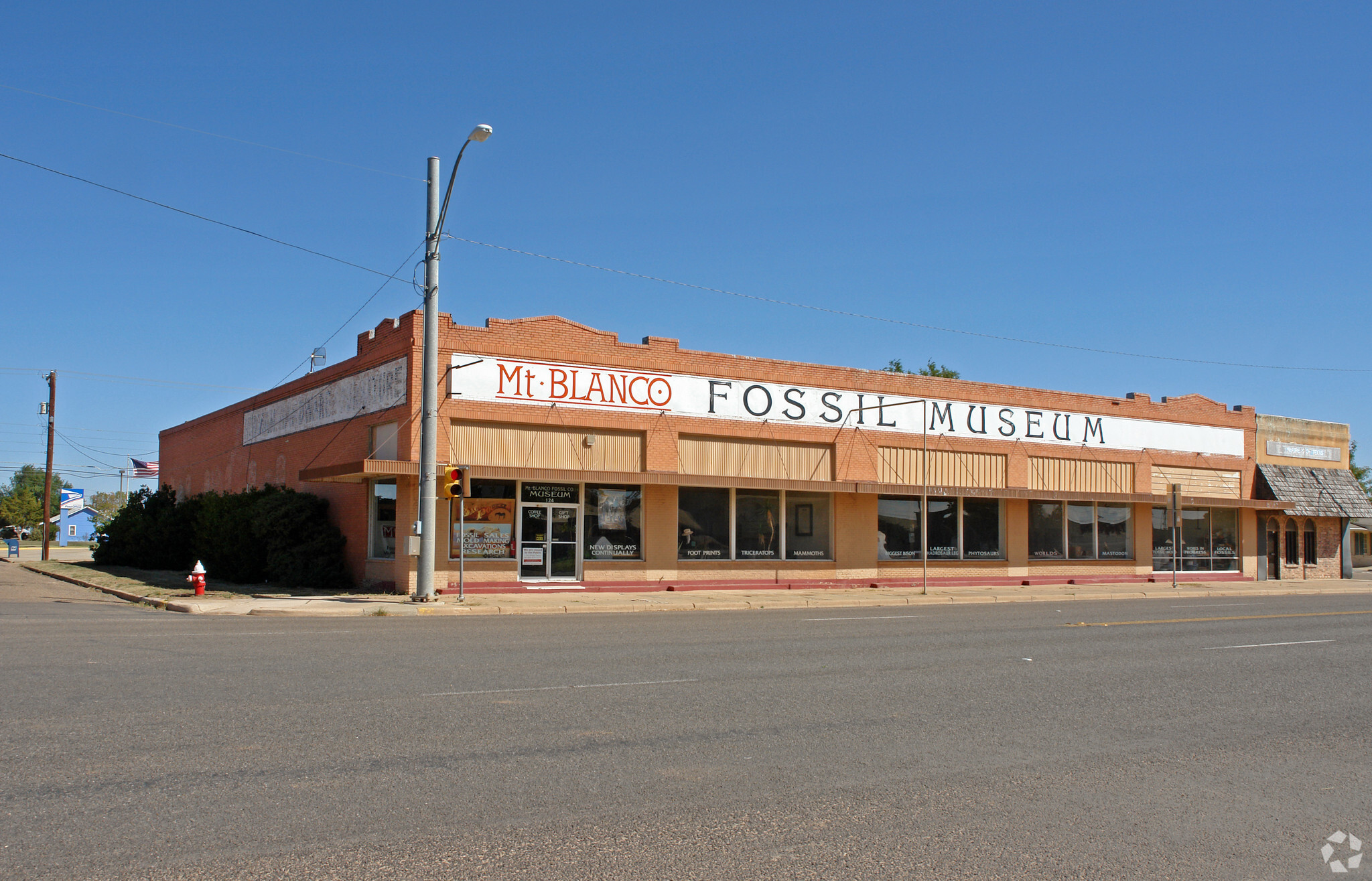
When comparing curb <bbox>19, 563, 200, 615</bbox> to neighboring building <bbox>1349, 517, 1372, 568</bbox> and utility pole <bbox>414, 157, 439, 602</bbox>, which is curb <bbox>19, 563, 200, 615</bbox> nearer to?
utility pole <bbox>414, 157, 439, 602</bbox>

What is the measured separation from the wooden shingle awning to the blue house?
60928mm

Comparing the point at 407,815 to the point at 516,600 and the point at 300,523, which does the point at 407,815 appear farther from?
the point at 300,523

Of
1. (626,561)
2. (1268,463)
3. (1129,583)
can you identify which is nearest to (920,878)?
(626,561)

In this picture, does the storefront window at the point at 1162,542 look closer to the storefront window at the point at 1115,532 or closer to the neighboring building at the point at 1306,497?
the storefront window at the point at 1115,532

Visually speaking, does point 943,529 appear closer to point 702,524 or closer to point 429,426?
point 702,524

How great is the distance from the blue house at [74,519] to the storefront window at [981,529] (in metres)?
65.5

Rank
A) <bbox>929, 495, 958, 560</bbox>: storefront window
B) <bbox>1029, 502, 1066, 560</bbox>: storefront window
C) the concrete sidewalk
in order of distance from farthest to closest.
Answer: <bbox>1029, 502, 1066, 560</bbox>: storefront window, <bbox>929, 495, 958, 560</bbox>: storefront window, the concrete sidewalk

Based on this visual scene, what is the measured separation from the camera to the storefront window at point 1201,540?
35.2 meters

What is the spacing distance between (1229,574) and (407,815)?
124 ft

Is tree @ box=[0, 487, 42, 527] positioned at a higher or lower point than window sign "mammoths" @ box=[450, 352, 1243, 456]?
lower

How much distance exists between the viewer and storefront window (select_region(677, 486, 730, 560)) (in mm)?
26234

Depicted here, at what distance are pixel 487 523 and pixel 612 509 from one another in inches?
124

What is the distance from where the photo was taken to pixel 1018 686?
10.6m

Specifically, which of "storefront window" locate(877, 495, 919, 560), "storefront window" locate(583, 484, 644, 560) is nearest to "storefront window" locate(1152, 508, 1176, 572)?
"storefront window" locate(877, 495, 919, 560)
